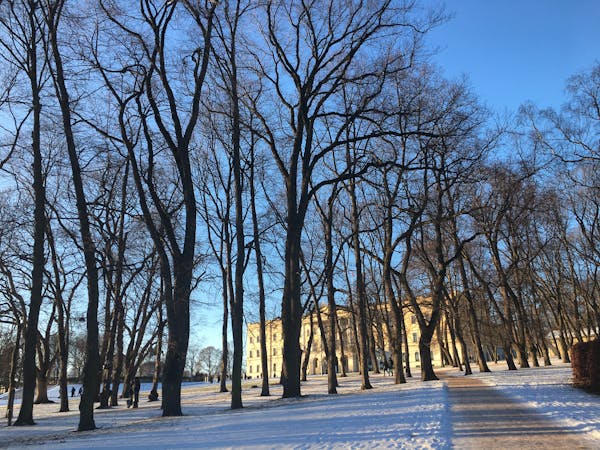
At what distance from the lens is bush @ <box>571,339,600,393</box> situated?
1452cm

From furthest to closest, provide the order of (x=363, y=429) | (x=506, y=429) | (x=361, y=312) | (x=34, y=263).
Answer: (x=361, y=312) < (x=34, y=263) < (x=363, y=429) < (x=506, y=429)

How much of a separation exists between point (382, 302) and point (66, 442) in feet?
119

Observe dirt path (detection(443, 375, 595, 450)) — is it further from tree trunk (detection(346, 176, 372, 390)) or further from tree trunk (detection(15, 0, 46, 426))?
tree trunk (detection(15, 0, 46, 426))

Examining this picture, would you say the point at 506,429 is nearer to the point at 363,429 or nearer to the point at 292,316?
the point at 363,429

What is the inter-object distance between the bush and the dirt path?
3.43 metres

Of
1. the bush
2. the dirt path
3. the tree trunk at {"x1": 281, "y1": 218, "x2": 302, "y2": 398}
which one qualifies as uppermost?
the tree trunk at {"x1": 281, "y1": 218, "x2": 302, "y2": 398}

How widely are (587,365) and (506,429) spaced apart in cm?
843

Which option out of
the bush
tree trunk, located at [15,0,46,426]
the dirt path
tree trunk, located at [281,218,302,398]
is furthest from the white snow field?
tree trunk, located at [15,0,46,426]

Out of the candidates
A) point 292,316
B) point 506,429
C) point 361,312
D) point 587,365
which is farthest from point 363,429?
point 361,312

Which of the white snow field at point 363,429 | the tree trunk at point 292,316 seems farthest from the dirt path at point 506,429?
the tree trunk at point 292,316

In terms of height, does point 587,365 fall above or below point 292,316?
below

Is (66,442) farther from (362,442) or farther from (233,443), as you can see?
(362,442)

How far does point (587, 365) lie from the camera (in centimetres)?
1528

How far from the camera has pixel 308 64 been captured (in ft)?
69.3
